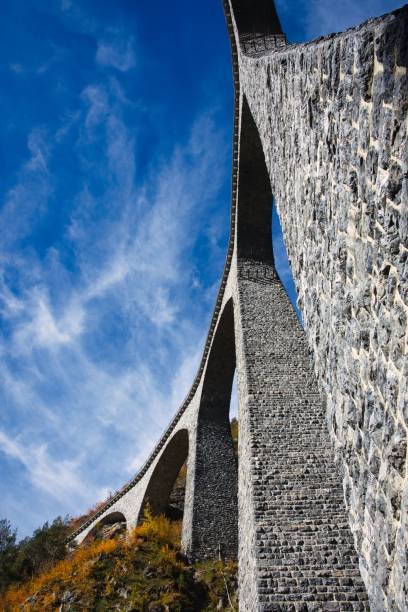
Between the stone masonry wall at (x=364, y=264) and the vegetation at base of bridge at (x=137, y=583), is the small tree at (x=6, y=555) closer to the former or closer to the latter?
the vegetation at base of bridge at (x=137, y=583)

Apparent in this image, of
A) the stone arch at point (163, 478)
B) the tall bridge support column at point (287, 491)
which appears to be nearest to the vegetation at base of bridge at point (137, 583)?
the tall bridge support column at point (287, 491)

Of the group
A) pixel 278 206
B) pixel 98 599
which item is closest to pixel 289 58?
pixel 278 206

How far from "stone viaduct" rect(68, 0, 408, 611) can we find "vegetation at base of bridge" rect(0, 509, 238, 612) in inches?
33.7

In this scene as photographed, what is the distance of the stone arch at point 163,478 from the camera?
20.6 metres

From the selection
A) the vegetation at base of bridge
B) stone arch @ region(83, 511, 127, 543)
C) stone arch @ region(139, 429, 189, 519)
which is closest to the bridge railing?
the vegetation at base of bridge

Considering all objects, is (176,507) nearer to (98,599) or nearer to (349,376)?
(98,599)

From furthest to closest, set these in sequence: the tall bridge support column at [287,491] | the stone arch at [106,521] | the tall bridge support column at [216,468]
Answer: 1. the stone arch at [106,521]
2. the tall bridge support column at [216,468]
3. the tall bridge support column at [287,491]

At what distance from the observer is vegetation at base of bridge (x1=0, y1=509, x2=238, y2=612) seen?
31.7ft

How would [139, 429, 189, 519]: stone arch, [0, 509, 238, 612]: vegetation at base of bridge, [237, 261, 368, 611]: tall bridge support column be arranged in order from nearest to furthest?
[237, 261, 368, 611]: tall bridge support column → [0, 509, 238, 612]: vegetation at base of bridge → [139, 429, 189, 519]: stone arch

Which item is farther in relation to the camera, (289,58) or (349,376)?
(289,58)

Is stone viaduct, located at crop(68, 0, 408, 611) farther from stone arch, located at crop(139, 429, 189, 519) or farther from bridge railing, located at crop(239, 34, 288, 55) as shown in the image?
stone arch, located at crop(139, 429, 189, 519)

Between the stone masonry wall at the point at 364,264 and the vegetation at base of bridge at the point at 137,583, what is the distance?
842 cm

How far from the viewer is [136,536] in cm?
1306

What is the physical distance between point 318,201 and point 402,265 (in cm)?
149
